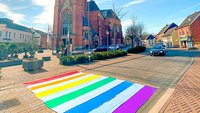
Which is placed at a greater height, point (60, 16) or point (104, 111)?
point (60, 16)

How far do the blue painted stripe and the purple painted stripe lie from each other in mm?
731

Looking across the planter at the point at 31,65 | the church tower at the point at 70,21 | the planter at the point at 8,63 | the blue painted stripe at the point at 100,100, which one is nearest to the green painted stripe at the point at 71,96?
the blue painted stripe at the point at 100,100

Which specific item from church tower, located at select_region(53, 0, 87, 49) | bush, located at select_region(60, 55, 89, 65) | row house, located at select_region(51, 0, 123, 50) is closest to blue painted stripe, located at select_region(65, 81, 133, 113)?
bush, located at select_region(60, 55, 89, 65)

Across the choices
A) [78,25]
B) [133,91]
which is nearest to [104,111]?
[133,91]

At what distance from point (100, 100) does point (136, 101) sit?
1.37 meters

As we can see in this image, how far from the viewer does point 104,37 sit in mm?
56562

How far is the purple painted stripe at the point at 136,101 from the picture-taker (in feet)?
15.3

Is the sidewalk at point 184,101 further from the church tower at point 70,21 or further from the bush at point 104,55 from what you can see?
the church tower at point 70,21

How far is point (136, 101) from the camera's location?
5320 mm

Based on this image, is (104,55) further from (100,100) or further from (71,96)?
(100,100)

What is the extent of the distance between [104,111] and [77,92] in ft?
6.87

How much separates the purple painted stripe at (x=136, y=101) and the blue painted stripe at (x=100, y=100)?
73 cm

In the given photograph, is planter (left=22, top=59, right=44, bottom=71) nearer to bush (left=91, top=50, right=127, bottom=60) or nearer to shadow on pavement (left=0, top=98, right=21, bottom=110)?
shadow on pavement (left=0, top=98, right=21, bottom=110)

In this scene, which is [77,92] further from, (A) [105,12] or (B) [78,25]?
(A) [105,12]
